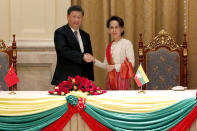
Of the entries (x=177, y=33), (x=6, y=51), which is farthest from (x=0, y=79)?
(x=177, y=33)

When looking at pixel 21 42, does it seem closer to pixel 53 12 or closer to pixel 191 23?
pixel 53 12

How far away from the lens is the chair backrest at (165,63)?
4027 mm

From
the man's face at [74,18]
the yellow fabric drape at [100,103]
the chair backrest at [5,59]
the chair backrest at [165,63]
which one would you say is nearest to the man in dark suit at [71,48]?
the man's face at [74,18]

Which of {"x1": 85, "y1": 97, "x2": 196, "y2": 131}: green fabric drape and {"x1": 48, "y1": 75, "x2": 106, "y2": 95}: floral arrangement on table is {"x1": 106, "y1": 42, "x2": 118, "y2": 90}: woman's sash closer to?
{"x1": 48, "y1": 75, "x2": 106, "y2": 95}: floral arrangement on table

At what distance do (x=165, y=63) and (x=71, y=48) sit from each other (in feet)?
3.70

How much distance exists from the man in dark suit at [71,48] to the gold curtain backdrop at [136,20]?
2.65ft

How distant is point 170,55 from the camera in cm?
406

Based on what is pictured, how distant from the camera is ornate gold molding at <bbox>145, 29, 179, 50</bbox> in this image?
411cm

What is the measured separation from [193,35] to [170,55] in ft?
1.65

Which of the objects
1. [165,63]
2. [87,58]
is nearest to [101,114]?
[87,58]

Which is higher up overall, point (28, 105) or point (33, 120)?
point (28, 105)

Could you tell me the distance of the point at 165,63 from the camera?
4055 millimetres

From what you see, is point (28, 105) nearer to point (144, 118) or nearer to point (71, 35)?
point (144, 118)

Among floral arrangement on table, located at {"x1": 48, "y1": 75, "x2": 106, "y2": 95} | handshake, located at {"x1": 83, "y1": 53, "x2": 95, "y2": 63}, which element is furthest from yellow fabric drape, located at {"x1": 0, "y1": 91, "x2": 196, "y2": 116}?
handshake, located at {"x1": 83, "y1": 53, "x2": 95, "y2": 63}
